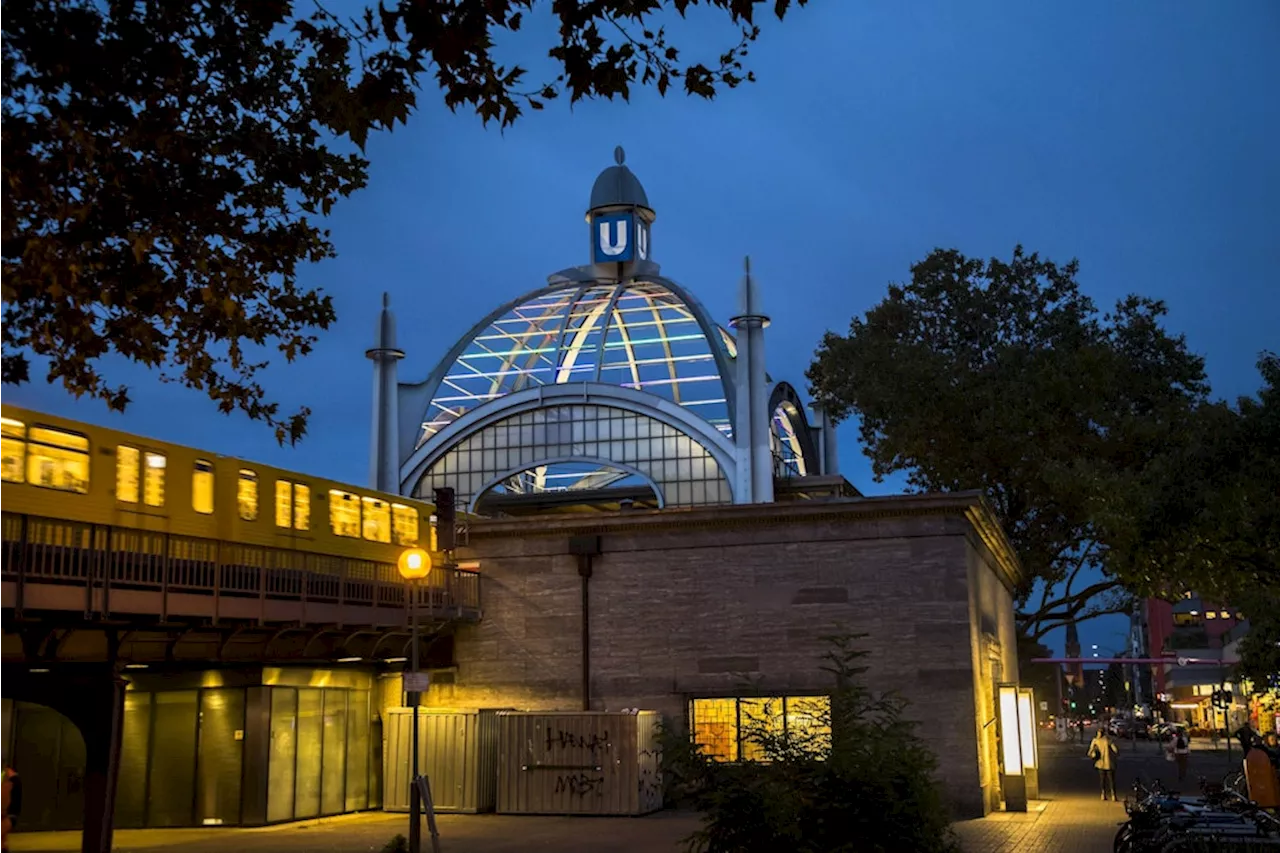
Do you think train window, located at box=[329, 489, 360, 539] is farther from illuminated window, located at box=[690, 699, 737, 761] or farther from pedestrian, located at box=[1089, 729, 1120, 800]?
pedestrian, located at box=[1089, 729, 1120, 800]

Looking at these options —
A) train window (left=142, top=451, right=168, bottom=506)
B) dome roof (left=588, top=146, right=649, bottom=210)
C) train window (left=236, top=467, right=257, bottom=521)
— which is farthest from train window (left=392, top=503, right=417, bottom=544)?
dome roof (left=588, top=146, right=649, bottom=210)

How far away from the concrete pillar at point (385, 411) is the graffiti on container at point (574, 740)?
134ft

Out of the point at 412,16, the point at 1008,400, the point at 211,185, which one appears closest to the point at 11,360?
the point at 211,185

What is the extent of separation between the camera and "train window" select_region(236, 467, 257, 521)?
2792 centimetres

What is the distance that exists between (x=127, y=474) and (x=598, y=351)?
140 ft

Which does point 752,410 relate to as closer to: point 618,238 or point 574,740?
point 618,238

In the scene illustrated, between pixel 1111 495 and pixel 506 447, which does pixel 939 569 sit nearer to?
pixel 1111 495

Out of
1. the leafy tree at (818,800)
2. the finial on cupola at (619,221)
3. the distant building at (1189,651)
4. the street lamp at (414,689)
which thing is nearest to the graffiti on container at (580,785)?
the street lamp at (414,689)

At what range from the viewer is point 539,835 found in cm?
2392

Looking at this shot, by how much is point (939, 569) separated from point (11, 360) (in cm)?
1994

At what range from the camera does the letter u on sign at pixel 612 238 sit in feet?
244

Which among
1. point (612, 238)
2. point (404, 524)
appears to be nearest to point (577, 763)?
point (404, 524)

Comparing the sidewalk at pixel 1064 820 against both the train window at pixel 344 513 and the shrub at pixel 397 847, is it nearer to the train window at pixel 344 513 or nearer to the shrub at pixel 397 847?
the shrub at pixel 397 847

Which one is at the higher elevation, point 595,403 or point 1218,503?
point 595,403
